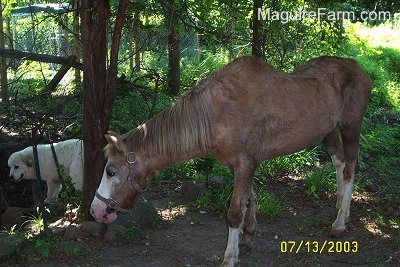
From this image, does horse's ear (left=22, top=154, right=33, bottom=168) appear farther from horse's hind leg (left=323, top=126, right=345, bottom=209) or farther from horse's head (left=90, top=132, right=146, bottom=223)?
horse's hind leg (left=323, top=126, right=345, bottom=209)

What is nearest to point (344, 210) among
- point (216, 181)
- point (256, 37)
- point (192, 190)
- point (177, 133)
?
point (216, 181)

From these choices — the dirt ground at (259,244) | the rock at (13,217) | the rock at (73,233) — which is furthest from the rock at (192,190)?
the rock at (13,217)

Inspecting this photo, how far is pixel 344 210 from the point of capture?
5.41 metres

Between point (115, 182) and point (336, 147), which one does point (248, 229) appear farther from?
point (336, 147)

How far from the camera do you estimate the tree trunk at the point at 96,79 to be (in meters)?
4.96

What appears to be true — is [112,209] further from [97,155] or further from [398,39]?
[398,39]

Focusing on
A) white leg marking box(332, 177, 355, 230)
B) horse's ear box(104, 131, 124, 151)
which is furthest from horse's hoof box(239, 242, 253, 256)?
horse's ear box(104, 131, 124, 151)

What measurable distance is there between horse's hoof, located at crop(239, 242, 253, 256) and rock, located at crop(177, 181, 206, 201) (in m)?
1.57

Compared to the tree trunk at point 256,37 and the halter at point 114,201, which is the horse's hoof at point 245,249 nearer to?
the halter at point 114,201

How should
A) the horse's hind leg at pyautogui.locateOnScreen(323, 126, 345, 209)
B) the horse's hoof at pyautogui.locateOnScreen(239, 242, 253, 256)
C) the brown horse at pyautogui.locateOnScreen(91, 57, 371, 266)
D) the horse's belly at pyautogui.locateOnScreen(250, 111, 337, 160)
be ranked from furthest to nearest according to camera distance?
the horse's hind leg at pyautogui.locateOnScreen(323, 126, 345, 209), the horse's hoof at pyautogui.locateOnScreen(239, 242, 253, 256), the horse's belly at pyautogui.locateOnScreen(250, 111, 337, 160), the brown horse at pyautogui.locateOnScreen(91, 57, 371, 266)

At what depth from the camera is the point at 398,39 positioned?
83.7ft

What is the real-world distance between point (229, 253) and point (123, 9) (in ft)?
8.86

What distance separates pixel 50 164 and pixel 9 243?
261 cm

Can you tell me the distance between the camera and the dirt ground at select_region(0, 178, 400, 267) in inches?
184
